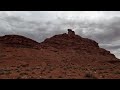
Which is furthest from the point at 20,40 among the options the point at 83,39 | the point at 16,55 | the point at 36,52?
the point at 83,39

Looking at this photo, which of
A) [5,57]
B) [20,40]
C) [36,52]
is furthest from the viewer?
[20,40]
